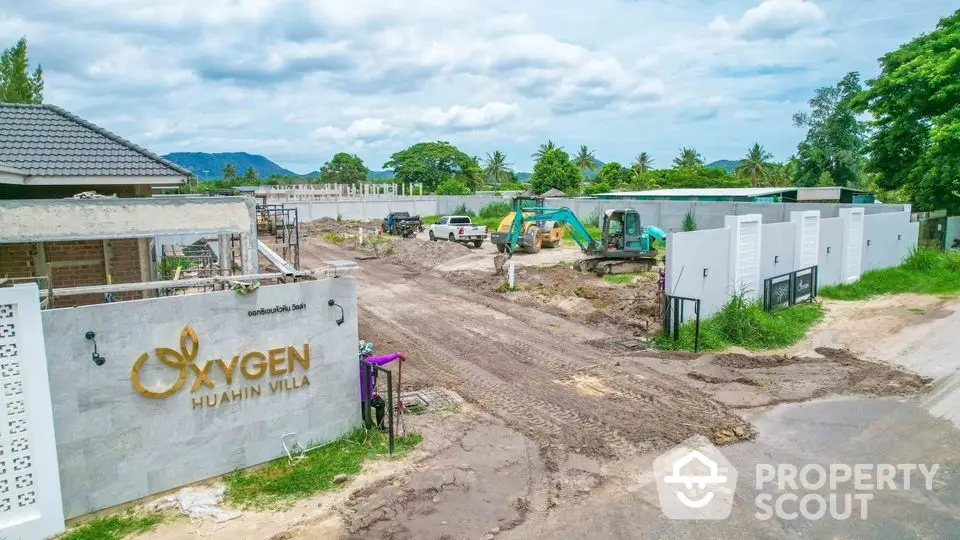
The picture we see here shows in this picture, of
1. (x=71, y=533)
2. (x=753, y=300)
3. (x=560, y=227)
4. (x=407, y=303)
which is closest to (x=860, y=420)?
(x=753, y=300)

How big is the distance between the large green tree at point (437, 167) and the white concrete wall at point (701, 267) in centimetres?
7553

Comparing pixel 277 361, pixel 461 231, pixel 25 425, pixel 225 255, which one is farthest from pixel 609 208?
pixel 25 425

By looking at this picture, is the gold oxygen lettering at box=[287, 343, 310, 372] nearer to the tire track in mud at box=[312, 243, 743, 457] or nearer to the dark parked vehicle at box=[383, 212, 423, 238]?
the tire track in mud at box=[312, 243, 743, 457]

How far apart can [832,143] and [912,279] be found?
3571 cm

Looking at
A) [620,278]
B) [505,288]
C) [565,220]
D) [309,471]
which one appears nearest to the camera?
[309,471]

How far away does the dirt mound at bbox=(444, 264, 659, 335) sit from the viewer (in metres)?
16.2

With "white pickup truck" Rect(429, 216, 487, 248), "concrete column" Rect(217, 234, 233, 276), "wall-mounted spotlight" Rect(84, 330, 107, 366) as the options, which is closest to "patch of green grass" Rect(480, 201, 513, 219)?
"white pickup truck" Rect(429, 216, 487, 248)

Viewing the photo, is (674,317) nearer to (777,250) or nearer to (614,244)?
(777,250)

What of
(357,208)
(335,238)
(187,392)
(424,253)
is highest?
(357,208)

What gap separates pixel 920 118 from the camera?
28094mm

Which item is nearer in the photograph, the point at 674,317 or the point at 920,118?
the point at 674,317

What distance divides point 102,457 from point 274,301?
8.28 feet

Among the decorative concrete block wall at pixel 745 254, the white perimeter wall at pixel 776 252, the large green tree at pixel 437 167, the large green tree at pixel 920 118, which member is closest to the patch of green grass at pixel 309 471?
the white perimeter wall at pixel 776 252

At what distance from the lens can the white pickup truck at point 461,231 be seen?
108 ft
